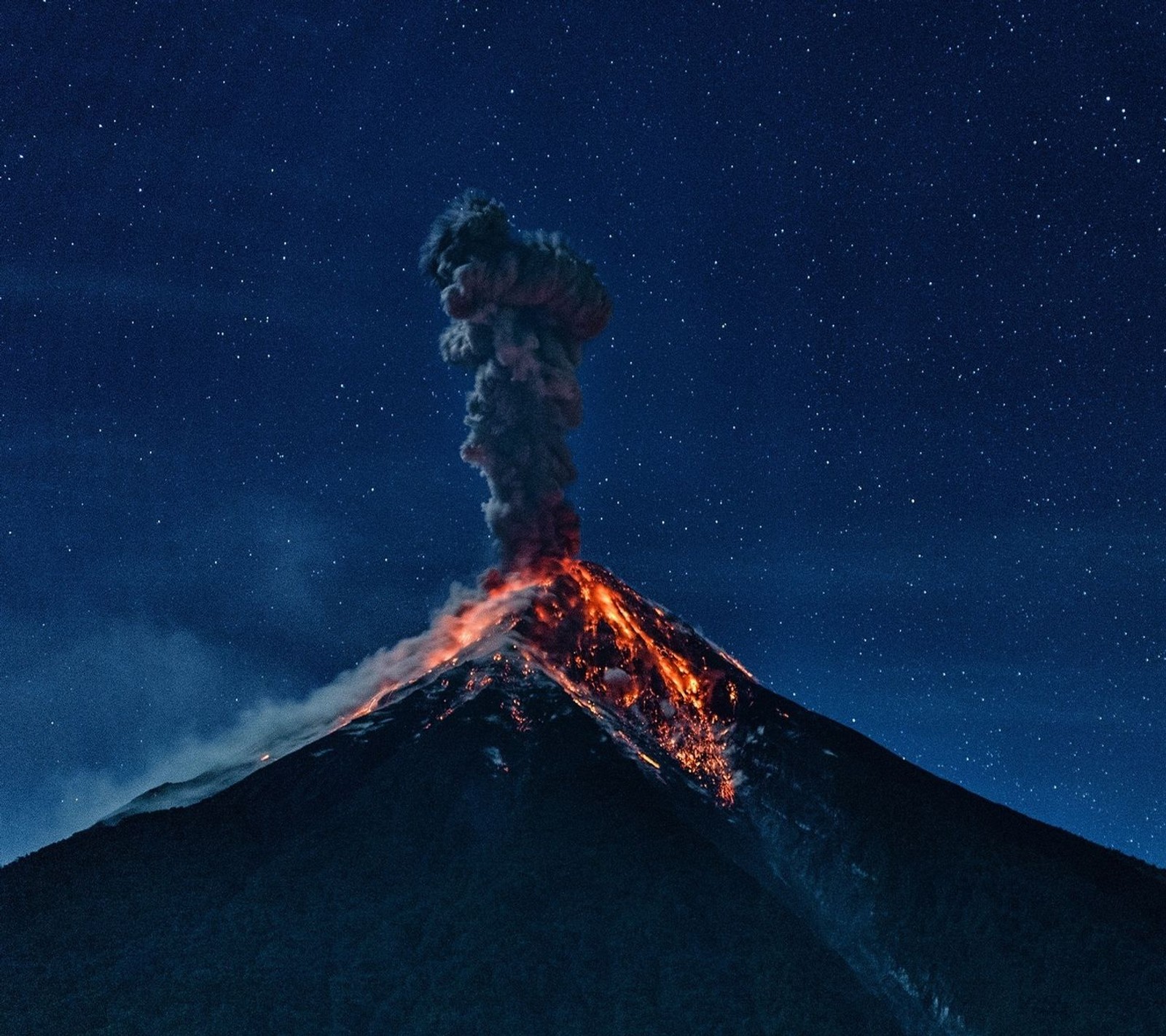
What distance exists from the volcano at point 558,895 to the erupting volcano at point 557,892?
0.11 metres

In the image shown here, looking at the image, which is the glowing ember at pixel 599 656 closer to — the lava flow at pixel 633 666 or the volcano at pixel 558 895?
the lava flow at pixel 633 666

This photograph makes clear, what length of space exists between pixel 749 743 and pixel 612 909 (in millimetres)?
20702

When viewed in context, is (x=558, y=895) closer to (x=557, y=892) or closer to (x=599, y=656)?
(x=557, y=892)

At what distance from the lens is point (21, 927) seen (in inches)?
1407

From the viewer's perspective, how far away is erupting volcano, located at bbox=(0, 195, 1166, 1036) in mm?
32938

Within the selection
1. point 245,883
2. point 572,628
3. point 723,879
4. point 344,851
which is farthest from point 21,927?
point 572,628

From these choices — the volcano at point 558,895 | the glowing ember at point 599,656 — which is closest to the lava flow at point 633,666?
the glowing ember at point 599,656

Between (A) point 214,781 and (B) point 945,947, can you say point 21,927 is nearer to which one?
(A) point 214,781

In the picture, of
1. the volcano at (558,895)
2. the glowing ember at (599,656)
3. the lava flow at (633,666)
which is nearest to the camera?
the volcano at (558,895)

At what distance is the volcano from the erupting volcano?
114mm

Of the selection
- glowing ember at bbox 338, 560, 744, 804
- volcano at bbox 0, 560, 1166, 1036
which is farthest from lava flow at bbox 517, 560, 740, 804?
volcano at bbox 0, 560, 1166, 1036

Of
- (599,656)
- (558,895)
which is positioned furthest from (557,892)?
(599,656)

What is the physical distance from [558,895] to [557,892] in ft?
0.75

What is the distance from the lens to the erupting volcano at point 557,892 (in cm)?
3294
